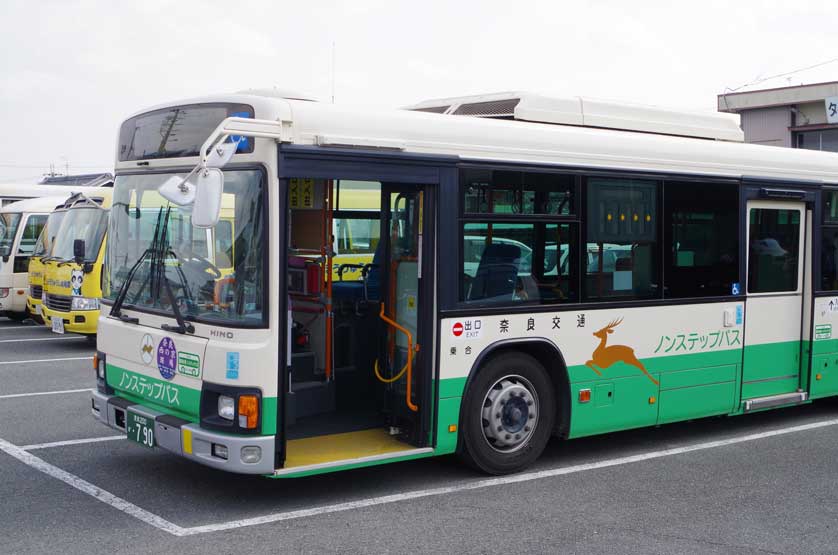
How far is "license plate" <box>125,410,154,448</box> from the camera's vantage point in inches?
254

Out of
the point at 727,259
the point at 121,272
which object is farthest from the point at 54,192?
the point at 727,259

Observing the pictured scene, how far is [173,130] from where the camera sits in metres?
6.69

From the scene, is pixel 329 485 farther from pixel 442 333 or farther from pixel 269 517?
pixel 442 333

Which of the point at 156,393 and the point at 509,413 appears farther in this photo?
the point at 509,413

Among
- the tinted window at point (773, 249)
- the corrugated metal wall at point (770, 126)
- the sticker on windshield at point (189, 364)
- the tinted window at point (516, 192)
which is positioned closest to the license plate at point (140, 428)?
the sticker on windshield at point (189, 364)

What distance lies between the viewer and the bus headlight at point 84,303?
14.3 metres

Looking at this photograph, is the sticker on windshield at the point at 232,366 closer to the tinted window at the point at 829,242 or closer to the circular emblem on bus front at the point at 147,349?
the circular emblem on bus front at the point at 147,349

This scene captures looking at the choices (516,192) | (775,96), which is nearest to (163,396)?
(516,192)

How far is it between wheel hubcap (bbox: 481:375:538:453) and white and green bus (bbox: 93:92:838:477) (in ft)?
0.06

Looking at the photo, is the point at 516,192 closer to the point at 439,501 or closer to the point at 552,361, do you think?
the point at 552,361

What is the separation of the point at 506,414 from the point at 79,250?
9187 mm

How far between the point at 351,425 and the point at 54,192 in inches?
630

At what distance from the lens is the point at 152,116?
6922mm

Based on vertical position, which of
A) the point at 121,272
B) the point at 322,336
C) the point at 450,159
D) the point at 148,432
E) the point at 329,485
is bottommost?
the point at 329,485
